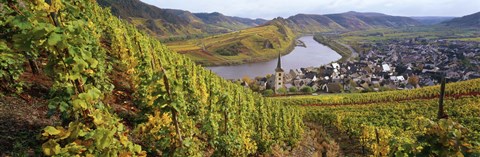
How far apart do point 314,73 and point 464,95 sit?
6328 cm

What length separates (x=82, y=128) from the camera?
459cm

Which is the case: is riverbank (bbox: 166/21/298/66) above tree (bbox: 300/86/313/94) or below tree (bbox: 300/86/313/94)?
above

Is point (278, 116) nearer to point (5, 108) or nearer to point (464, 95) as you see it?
point (5, 108)

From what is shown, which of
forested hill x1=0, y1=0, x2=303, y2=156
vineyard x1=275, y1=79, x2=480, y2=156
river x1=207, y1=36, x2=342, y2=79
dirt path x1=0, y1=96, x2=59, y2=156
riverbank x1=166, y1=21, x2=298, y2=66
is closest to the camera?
forested hill x1=0, y1=0, x2=303, y2=156

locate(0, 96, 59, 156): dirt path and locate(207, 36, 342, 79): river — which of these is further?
locate(207, 36, 342, 79): river

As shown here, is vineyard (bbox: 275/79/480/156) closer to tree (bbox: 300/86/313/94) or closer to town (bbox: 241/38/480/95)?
tree (bbox: 300/86/313/94)

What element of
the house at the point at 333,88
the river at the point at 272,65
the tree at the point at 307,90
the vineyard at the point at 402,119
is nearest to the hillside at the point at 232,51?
the river at the point at 272,65

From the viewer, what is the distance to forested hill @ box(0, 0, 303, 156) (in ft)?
13.8

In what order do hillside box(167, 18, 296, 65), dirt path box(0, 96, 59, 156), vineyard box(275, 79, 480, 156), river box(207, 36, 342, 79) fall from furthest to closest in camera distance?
hillside box(167, 18, 296, 65) → river box(207, 36, 342, 79) → dirt path box(0, 96, 59, 156) → vineyard box(275, 79, 480, 156)

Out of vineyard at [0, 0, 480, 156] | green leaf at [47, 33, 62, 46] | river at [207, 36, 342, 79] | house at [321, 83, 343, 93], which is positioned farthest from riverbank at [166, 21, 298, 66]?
green leaf at [47, 33, 62, 46]

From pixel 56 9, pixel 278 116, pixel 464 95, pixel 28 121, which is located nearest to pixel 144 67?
pixel 28 121

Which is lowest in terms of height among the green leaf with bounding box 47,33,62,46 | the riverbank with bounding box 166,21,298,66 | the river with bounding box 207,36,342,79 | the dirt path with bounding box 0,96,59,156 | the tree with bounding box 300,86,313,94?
the tree with bounding box 300,86,313,94

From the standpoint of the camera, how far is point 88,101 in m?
4.61

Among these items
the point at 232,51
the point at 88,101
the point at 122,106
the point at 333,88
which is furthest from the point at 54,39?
the point at 232,51
